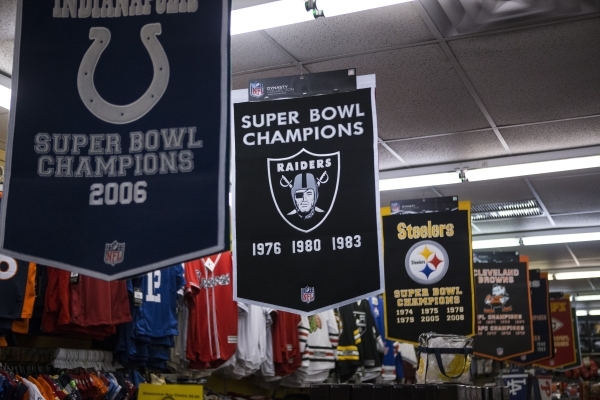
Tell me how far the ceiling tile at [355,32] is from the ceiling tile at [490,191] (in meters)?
3.43

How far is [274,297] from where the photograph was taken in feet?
11.8

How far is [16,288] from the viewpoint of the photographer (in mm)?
4473

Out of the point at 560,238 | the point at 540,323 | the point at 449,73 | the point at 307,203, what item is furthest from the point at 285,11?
the point at 560,238

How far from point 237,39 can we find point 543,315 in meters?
7.05

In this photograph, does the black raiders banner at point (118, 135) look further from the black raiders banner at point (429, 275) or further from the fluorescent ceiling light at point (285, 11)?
the black raiders banner at point (429, 275)

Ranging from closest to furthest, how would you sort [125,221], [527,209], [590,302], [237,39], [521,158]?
[125,221] → [237,39] → [521,158] → [527,209] → [590,302]

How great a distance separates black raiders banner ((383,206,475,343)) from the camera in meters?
6.14

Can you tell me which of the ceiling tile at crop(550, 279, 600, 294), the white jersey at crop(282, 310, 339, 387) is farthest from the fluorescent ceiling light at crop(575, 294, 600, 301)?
the white jersey at crop(282, 310, 339, 387)

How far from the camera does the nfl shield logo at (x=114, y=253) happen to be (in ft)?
7.18

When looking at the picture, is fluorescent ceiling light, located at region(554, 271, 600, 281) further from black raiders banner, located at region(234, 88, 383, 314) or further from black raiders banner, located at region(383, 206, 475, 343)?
black raiders banner, located at region(234, 88, 383, 314)

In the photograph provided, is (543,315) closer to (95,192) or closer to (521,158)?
(521,158)

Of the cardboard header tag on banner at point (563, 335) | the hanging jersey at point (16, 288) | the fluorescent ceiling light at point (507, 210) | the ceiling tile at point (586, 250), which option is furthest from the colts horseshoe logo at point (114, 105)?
the cardboard header tag on banner at point (563, 335)

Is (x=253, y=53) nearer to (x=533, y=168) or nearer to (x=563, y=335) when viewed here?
(x=533, y=168)

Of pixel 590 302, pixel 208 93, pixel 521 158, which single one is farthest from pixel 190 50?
pixel 590 302
